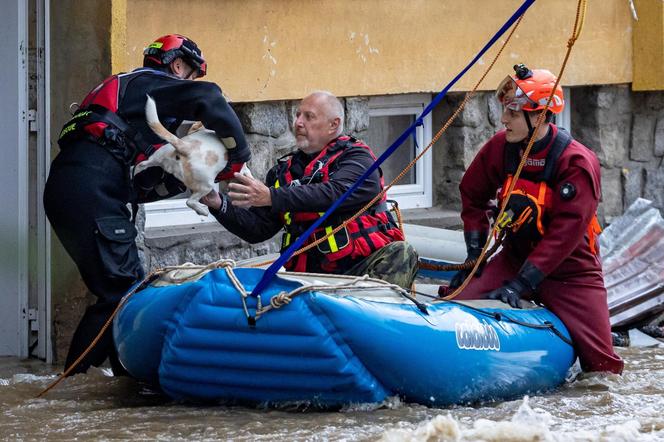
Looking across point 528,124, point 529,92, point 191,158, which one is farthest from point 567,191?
point 191,158

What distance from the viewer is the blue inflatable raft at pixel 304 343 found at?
4324mm

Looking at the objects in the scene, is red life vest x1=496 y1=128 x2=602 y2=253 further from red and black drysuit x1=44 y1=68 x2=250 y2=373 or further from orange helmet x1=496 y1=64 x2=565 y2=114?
red and black drysuit x1=44 y1=68 x2=250 y2=373

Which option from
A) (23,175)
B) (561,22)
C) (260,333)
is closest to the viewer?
(260,333)

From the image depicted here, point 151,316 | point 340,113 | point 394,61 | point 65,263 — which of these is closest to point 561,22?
point 394,61

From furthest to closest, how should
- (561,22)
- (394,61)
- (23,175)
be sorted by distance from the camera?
(561,22) → (394,61) → (23,175)

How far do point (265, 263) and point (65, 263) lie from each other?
1.12 meters

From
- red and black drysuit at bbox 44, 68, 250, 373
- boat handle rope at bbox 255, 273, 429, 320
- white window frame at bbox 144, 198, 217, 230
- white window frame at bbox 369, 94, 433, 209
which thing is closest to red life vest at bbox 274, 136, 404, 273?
red and black drysuit at bbox 44, 68, 250, 373

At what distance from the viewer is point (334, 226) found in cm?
521

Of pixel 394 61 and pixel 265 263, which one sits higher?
pixel 394 61

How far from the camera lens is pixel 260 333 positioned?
4.36 metres

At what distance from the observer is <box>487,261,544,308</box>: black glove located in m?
5.25

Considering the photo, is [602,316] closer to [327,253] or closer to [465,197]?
[465,197]

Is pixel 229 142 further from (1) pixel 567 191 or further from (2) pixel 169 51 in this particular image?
(1) pixel 567 191

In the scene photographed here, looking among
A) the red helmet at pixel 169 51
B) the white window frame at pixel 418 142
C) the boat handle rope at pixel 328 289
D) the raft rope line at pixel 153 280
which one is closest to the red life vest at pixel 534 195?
the boat handle rope at pixel 328 289
